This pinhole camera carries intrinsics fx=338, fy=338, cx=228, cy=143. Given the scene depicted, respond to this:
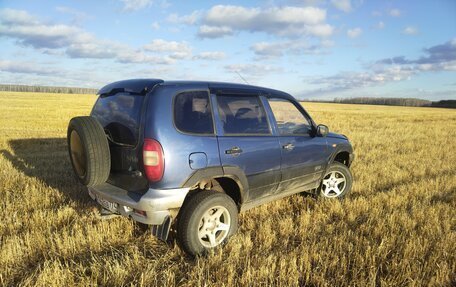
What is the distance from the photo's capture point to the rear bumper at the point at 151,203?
10.3ft

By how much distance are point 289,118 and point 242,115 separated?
106 centimetres

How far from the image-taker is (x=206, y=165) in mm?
3348

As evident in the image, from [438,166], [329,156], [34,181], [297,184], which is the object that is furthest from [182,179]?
[438,166]

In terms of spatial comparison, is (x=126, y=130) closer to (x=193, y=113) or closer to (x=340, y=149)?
(x=193, y=113)

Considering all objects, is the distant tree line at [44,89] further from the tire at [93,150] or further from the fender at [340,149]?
the tire at [93,150]

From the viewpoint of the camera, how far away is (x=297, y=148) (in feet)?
14.6

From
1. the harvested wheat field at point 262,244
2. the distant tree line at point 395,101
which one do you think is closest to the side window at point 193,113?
the harvested wheat field at point 262,244

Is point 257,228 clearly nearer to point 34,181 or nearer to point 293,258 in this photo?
point 293,258

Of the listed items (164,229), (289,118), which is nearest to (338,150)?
(289,118)

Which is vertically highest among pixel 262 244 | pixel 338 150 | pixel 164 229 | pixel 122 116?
pixel 122 116

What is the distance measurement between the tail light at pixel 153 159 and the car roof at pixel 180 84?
581mm

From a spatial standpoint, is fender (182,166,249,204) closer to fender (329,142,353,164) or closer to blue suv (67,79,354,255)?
blue suv (67,79,354,255)

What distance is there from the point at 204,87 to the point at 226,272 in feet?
6.16

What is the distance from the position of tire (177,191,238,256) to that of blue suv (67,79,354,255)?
0.01 metres
